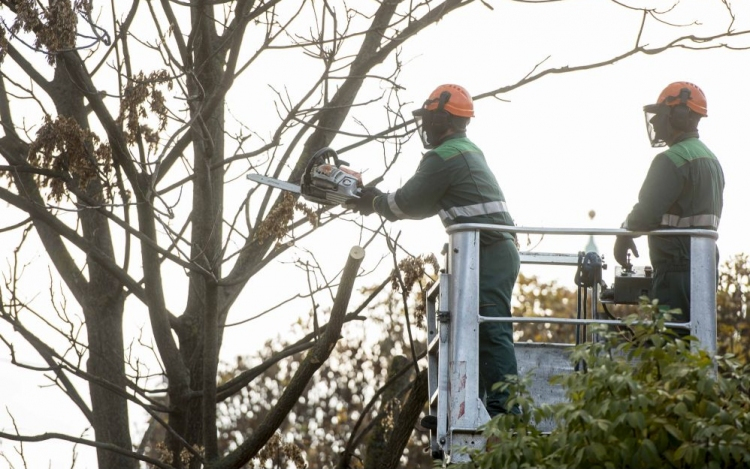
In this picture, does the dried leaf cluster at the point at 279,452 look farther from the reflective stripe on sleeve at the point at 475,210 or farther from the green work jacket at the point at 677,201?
the green work jacket at the point at 677,201

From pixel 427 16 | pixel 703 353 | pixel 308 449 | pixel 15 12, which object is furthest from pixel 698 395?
pixel 308 449

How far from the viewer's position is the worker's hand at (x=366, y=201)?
7.00 metres

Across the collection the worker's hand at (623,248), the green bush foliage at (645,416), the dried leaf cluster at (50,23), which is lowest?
the green bush foliage at (645,416)

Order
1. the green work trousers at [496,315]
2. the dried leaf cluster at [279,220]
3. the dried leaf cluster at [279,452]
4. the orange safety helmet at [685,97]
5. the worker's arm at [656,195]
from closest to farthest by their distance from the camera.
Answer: the green work trousers at [496,315] → the worker's arm at [656,195] → the orange safety helmet at [685,97] → the dried leaf cluster at [279,220] → the dried leaf cluster at [279,452]

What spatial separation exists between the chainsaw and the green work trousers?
1063mm

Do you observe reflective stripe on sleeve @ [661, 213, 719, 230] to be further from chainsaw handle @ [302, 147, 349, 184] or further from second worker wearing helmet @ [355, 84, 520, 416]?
chainsaw handle @ [302, 147, 349, 184]

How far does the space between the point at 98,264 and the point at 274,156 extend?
168cm

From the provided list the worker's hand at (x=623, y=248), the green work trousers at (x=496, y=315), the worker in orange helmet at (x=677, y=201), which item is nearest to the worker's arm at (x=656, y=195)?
the worker in orange helmet at (x=677, y=201)

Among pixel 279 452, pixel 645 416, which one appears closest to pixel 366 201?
pixel 279 452

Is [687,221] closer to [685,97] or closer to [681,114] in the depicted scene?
[681,114]

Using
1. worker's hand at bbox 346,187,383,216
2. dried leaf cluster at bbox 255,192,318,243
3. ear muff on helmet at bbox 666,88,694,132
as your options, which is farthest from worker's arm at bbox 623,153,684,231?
dried leaf cluster at bbox 255,192,318,243

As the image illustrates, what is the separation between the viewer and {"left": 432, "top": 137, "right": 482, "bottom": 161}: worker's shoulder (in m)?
6.59

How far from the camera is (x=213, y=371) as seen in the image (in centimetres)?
765

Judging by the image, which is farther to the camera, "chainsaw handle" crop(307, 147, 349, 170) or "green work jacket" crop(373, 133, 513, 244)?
"chainsaw handle" crop(307, 147, 349, 170)
